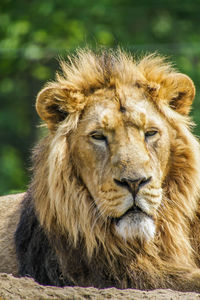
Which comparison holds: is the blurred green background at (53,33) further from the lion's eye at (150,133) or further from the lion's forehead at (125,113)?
the lion's eye at (150,133)

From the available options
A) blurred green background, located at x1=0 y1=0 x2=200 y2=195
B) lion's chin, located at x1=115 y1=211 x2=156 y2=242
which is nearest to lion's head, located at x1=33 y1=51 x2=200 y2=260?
lion's chin, located at x1=115 y1=211 x2=156 y2=242

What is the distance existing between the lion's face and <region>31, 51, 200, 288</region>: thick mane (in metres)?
0.07

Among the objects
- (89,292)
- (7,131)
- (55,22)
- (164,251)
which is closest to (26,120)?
(7,131)

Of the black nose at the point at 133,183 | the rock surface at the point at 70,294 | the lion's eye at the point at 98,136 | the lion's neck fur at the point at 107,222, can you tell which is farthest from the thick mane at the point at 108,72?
the rock surface at the point at 70,294

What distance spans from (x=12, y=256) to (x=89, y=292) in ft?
5.80

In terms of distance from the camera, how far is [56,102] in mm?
4707

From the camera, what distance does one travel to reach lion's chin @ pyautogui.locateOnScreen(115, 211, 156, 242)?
166 inches

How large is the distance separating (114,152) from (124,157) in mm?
108

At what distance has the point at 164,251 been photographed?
4.57m

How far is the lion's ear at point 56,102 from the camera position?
15.4 feet

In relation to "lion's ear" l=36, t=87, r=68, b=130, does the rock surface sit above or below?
below

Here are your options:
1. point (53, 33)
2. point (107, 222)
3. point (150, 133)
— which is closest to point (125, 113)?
point (150, 133)

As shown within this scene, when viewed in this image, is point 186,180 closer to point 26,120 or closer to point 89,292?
point 89,292

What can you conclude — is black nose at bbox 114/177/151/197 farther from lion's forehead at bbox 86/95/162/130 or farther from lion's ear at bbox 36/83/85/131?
lion's ear at bbox 36/83/85/131
